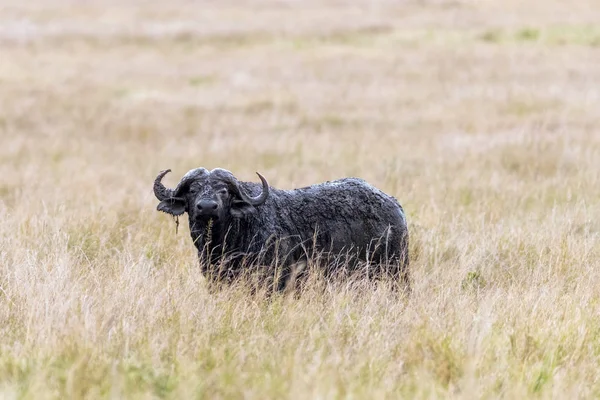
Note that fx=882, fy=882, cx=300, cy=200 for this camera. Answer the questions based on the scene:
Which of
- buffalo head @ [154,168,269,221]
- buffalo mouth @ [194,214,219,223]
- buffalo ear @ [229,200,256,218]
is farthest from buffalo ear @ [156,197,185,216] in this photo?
buffalo ear @ [229,200,256,218]

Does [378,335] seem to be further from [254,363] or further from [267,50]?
[267,50]

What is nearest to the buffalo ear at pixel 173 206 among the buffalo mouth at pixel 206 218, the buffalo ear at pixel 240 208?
the buffalo mouth at pixel 206 218

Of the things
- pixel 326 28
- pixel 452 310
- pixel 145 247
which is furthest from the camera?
pixel 326 28

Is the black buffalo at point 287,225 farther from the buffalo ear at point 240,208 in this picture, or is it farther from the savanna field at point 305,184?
the savanna field at point 305,184

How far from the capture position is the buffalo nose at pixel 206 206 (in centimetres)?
598

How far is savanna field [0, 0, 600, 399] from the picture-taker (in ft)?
15.3

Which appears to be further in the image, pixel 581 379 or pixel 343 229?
pixel 343 229

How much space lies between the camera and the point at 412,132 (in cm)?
1847

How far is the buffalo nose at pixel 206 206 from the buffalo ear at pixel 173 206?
0.39 meters

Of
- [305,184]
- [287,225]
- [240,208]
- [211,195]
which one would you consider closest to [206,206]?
[211,195]

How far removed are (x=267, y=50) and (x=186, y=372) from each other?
3217 cm

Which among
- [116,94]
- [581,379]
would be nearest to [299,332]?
[581,379]

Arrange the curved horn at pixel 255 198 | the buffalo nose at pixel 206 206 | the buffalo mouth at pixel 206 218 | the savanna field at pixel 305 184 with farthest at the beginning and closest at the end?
1. the curved horn at pixel 255 198
2. the buffalo mouth at pixel 206 218
3. the buffalo nose at pixel 206 206
4. the savanna field at pixel 305 184

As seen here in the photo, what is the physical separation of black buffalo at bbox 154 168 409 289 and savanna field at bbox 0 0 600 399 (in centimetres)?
28
